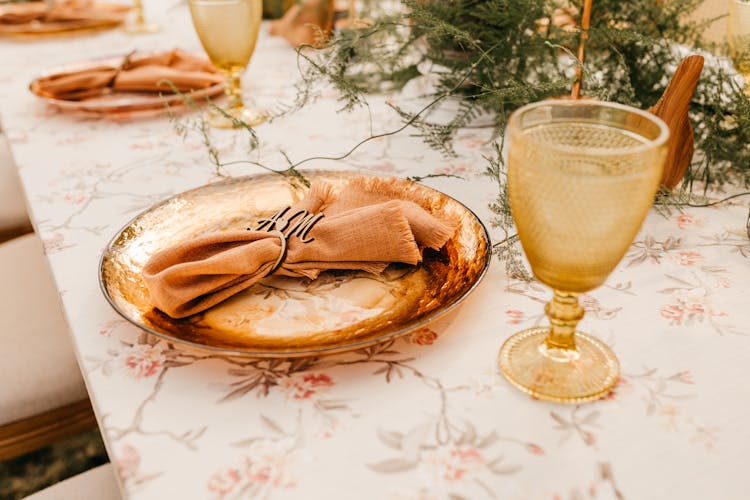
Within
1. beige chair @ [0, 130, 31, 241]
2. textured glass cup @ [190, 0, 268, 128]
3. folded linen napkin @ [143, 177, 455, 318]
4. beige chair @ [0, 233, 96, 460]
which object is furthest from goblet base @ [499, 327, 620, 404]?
beige chair @ [0, 130, 31, 241]

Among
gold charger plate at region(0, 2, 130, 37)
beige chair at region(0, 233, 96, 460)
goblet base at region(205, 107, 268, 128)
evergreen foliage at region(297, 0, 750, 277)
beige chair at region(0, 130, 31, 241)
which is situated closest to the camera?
evergreen foliage at region(297, 0, 750, 277)

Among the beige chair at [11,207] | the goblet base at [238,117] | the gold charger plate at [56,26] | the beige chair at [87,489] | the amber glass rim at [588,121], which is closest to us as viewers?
the amber glass rim at [588,121]

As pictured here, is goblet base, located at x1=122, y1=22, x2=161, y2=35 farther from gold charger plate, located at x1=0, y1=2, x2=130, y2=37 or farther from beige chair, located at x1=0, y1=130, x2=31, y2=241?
beige chair, located at x1=0, y1=130, x2=31, y2=241

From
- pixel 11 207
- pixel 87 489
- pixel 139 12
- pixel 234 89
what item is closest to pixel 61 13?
pixel 139 12

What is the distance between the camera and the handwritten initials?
0.64 m

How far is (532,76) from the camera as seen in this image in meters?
1.20

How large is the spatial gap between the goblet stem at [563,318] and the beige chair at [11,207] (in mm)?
1304

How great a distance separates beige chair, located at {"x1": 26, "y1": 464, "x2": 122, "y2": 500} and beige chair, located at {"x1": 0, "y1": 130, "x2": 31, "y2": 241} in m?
0.87

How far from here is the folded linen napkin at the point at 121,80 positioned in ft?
4.00

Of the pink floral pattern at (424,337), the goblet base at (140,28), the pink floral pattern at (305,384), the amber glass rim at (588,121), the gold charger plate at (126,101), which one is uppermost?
the amber glass rim at (588,121)

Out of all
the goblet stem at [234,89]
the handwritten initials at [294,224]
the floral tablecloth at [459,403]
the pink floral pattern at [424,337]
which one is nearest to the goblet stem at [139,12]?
the goblet stem at [234,89]

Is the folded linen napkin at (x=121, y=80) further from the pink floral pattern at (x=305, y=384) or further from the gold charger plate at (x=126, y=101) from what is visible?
the pink floral pattern at (x=305, y=384)

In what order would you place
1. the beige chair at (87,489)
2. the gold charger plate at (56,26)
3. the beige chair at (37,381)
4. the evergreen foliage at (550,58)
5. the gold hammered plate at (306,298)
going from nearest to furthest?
1. the gold hammered plate at (306,298)
2. the beige chair at (87,489)
3. the evergreen foliage at (550,58)
4. the beige chair at (37,381)
5. the gold charger plate at (56,26)

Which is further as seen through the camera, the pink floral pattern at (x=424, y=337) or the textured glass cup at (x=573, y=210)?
the pink floral pattern at (x=424, y=337)
